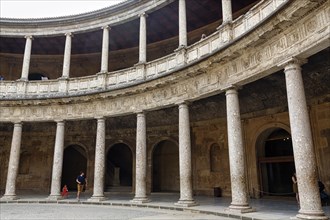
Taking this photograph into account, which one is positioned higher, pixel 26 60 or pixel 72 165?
pixel 26 60

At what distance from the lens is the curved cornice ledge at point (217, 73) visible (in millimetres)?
7082

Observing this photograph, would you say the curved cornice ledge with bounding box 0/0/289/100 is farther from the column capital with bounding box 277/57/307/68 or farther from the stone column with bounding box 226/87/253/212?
the stone column with bounding box 226/87/253/212

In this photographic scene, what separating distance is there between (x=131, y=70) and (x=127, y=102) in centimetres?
155

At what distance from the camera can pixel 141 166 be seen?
1263cm

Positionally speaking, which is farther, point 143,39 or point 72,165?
point 72,165

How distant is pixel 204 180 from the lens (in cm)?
1544

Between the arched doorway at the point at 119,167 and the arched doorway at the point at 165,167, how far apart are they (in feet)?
6.32

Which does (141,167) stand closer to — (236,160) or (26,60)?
(236,160)

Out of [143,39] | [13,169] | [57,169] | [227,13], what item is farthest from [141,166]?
[227,13]

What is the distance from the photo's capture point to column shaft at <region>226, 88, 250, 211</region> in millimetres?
8930

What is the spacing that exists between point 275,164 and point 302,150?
22.3ft

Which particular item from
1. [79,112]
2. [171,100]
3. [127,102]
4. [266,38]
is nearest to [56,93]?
[79,112]

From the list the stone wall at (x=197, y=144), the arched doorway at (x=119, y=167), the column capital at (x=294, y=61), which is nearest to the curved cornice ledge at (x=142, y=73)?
the column capital at (x=294, y=61)

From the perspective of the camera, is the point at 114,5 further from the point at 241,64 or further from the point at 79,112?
the point at 241,64
